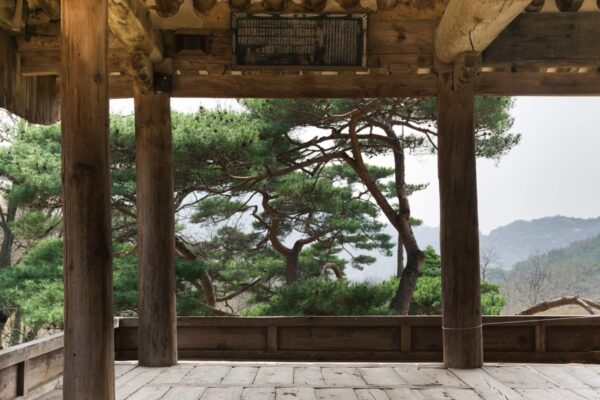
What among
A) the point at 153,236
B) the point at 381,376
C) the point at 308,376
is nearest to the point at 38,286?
the point at 153,236

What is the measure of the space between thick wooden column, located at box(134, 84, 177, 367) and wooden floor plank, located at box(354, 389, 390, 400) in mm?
1461

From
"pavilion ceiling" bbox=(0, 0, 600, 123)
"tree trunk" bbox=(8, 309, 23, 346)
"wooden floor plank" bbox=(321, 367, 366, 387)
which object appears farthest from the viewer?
"tree trunk" bbox=(8, 309, 23, 346)

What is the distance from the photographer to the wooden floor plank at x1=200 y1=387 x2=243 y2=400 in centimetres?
297

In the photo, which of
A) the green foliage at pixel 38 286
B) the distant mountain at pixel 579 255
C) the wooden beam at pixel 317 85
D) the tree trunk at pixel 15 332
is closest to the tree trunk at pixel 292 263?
the green foliage at pixel 38 286

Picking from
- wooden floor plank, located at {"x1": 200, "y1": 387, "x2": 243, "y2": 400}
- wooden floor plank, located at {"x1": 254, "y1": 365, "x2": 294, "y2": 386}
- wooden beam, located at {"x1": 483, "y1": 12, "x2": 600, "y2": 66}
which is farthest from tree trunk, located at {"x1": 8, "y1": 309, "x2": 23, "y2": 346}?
wooden beam, located at {"x1": 483, "y1": 12, "x2": 600, "y2": 66}

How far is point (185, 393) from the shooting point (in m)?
3.06

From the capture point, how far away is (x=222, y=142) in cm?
662

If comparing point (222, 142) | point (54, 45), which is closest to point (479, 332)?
point (54, 45)

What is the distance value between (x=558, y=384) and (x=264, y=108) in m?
5.01

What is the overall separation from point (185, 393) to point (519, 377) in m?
2.08

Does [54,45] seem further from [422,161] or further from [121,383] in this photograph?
[422,161]

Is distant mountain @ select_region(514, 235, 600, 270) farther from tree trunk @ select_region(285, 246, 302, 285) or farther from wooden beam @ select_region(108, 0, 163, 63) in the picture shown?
wooden beam @ select_region(108, 0, 163, 63)

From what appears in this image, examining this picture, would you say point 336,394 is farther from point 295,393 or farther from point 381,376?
point 381,376

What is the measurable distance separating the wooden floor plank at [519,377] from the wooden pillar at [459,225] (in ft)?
0.48
